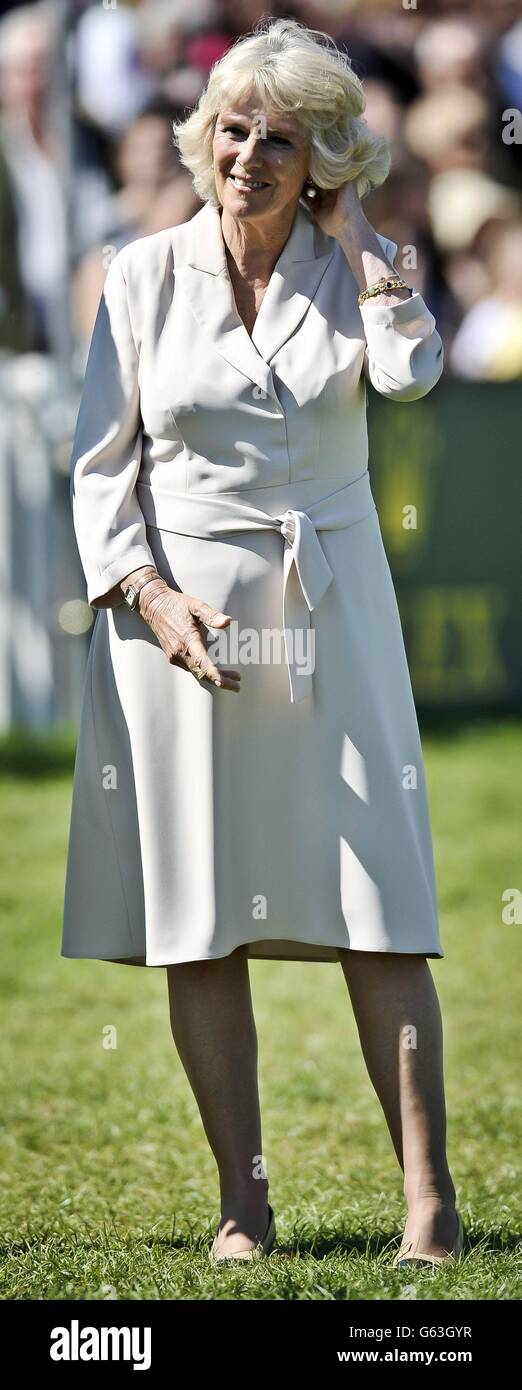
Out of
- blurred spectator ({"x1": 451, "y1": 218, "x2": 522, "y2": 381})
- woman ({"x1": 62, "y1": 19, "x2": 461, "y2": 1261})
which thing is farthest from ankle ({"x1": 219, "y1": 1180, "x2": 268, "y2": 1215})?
blurred spectator ({"x1": 451, "y1": 218, "x2": 522, "y2": 381})

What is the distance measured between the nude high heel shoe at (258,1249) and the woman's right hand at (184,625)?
82 centimetres

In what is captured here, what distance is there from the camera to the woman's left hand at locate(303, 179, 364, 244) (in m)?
2.34

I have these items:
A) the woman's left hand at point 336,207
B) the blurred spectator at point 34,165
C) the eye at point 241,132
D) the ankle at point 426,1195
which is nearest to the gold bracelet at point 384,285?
the woman's left hand at point 336,207

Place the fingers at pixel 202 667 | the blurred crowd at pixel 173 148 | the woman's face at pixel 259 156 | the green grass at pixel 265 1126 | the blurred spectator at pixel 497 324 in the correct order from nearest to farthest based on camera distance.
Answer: the fingers at pixel 202 667, the woman's face at pixel 259 156, the green grass at pixel 265 1126, the blurred crowd at pixel 173 148, the blurred spectator at pixel 497 324

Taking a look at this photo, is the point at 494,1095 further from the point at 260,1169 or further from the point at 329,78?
the point at 329,78

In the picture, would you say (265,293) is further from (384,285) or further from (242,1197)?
(242,1197)

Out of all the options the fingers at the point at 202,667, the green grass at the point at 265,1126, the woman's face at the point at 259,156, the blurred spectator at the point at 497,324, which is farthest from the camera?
the blurred spectator at the point at 497,324

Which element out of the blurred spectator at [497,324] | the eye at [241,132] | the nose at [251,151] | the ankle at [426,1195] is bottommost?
the ankle at [426,1195]

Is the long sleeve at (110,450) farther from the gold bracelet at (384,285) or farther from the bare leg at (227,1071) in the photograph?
the bare leg at (227,1071)

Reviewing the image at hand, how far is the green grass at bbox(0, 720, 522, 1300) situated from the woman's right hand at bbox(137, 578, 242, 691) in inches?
31.9

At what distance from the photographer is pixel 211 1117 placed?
7.97 ft

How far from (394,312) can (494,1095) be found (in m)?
1.85

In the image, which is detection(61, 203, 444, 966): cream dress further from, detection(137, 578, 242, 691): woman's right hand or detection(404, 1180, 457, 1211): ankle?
detection(404, 1180, 457, 1211): ankle

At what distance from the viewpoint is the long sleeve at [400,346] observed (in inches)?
88.6
